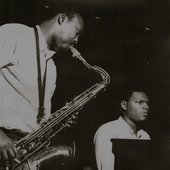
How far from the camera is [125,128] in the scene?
105 inches

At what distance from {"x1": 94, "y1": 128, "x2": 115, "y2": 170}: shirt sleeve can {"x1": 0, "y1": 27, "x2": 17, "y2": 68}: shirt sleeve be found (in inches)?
30.2

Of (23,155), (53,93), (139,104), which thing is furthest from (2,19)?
(139,104)

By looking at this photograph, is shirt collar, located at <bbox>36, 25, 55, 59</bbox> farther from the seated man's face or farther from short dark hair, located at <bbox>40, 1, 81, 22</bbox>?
the seated man's face

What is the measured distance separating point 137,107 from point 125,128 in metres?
0.17

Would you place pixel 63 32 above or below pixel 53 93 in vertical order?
above

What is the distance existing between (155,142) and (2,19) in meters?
1.33

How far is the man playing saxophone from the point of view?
2600mm

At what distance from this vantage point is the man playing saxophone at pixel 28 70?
2600mm

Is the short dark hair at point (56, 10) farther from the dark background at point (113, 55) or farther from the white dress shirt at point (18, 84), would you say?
the white dress shirt at point (18, 84)

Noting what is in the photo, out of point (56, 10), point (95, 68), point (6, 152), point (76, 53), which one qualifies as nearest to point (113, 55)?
point (95, 68)

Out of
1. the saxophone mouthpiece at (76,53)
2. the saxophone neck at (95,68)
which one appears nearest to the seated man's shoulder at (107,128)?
the saxophone neck at (95,68)

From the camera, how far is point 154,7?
9.05 ft

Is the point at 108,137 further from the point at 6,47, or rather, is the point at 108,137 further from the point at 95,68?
the point at 6,47

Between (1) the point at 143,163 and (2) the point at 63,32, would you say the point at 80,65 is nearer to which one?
(2) the point at 63,32
